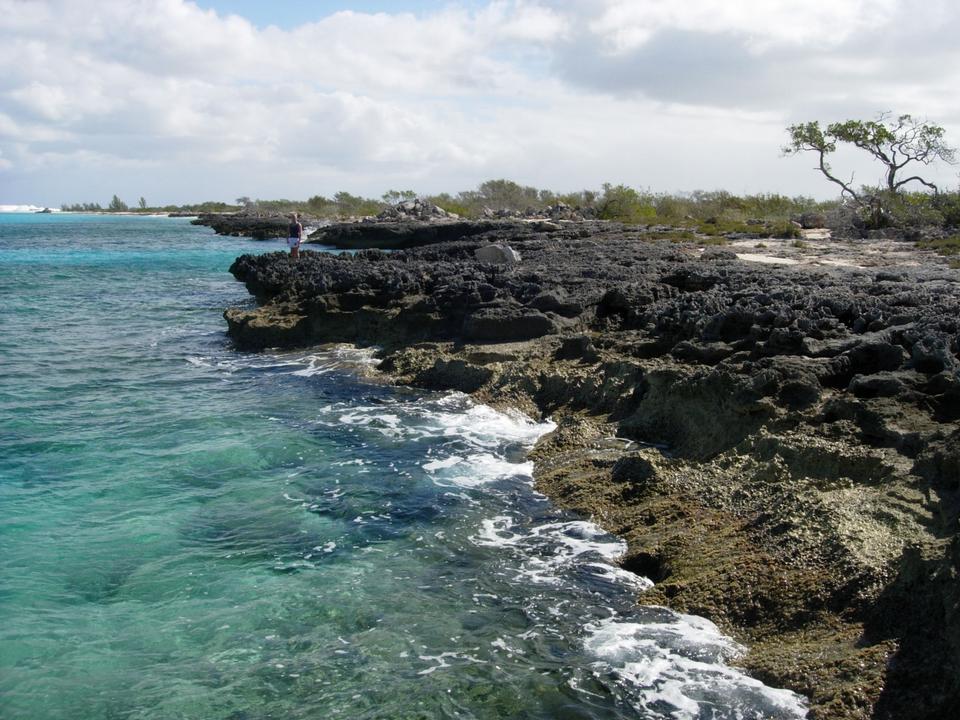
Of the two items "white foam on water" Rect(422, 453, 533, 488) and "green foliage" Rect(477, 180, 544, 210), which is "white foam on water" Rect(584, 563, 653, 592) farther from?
"green foliage" Rect(477, 180, 544, 210)

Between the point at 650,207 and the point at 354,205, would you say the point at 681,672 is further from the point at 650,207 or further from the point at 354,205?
the point at 354,205

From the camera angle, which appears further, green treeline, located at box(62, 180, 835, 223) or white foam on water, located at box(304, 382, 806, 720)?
green treeline, located at box(62, 180, 835, 223)

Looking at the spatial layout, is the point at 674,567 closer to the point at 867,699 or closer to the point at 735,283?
the point at 867,699

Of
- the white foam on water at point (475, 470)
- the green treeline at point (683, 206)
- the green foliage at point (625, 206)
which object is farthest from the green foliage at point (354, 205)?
the white foam on water at point (475, 470)

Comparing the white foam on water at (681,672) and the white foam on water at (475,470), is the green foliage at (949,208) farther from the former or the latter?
the white foam on water at (681,672)

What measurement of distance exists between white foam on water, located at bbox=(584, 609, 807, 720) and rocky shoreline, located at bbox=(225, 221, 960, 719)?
0.44 feet

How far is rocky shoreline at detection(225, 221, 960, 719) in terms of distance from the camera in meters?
4.70

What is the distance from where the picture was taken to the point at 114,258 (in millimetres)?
42438

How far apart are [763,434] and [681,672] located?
9.40 feet

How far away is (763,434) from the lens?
279 inches

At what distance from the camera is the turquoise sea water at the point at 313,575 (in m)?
4.91

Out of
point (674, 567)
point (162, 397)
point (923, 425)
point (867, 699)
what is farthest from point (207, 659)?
point (162, 397)

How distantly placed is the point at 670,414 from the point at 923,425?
255 centimetres

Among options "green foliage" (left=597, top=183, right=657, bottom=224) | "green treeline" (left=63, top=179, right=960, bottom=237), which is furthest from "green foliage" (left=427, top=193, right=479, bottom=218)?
"green foliage" (left=597, top=183, right=657, bottom=224)
